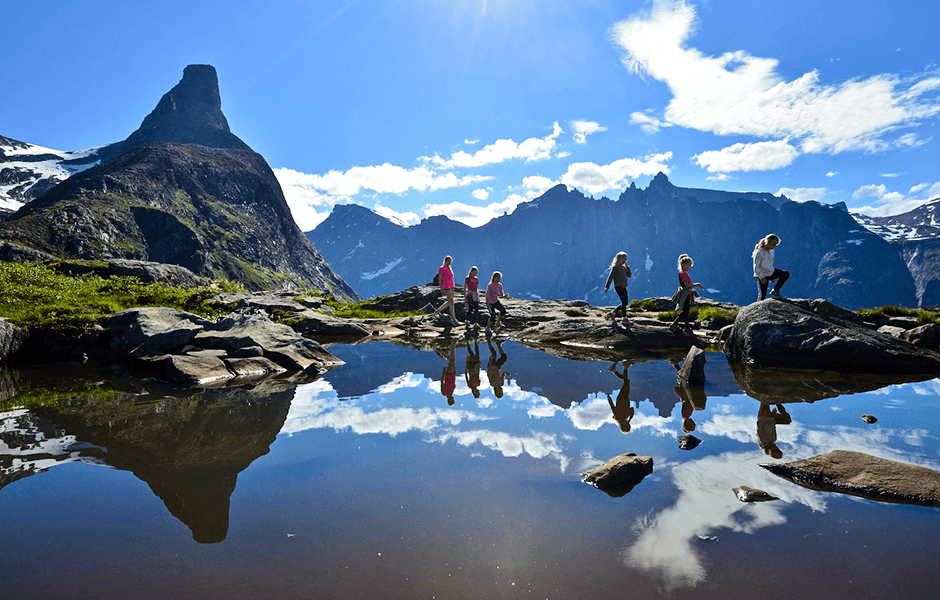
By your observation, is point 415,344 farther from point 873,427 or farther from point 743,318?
point 873,427

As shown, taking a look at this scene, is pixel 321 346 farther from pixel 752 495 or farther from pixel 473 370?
pixel 752 495

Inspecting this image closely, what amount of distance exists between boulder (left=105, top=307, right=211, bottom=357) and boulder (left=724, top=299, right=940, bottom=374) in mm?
16133

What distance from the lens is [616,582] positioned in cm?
325

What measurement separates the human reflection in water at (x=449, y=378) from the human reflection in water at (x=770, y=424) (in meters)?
5.04

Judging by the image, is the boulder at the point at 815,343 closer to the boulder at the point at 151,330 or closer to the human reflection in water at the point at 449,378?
the human reflection in water at the point at 449,378

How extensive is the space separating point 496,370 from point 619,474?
7306mm

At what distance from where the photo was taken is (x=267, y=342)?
12820mm

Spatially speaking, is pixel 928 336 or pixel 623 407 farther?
pixel 928 336

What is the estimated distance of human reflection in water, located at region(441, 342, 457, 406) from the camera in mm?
9160

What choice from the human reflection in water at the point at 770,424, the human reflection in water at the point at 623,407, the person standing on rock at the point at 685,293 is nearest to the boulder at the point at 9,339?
the human reflection in water at the point at 623,407

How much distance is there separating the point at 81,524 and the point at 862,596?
21.2 ft

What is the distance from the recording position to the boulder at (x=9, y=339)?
12.0 metres

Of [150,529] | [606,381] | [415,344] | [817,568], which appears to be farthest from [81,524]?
[415,344]

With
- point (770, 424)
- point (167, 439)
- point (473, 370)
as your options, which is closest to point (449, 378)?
point (473, 370)
